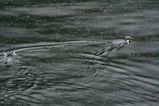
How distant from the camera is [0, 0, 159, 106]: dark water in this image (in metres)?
6.21

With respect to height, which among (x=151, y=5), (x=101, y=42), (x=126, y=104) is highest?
(x=151, y=5)

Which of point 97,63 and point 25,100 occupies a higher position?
point 97,63

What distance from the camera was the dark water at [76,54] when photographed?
6211 mm

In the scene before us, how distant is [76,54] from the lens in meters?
7.55

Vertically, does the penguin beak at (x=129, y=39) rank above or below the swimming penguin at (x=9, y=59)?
above

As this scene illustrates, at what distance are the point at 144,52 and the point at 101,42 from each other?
866 millimetres

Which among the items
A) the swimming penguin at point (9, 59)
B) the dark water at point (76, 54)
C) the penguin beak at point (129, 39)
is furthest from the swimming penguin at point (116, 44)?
the swimming penguin at point (9, 59)

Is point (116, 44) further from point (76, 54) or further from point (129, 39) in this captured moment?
point (76, 54)

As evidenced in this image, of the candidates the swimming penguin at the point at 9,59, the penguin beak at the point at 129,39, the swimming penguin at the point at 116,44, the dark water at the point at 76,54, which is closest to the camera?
the dark water at the point at 76,54

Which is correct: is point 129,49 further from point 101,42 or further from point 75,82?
point 75,82

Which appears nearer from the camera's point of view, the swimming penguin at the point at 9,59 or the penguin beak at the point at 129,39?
the swimming penguin at the point at 9,59

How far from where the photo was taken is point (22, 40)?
8.30 m

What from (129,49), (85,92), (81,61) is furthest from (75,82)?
(129,49)

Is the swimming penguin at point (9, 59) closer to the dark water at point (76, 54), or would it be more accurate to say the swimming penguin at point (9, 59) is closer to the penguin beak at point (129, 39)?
the dark water at point (76, 54)
